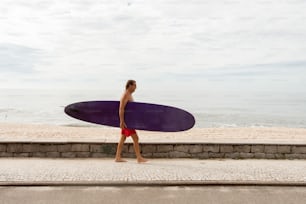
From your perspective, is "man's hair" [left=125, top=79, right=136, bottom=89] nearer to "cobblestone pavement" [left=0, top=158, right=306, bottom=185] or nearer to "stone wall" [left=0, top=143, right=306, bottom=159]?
"stone wall" [left=0, top=143, right=306, bottom=159]

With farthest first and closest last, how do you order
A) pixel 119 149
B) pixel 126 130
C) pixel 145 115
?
pixel 145 115, pixel 119 149, pixel 126 130

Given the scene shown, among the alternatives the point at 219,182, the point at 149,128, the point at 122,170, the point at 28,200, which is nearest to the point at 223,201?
the point at 219,182

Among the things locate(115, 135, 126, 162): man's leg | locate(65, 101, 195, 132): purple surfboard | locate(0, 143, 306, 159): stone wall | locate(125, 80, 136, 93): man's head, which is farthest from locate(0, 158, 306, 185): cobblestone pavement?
locate(125, 80, 136, 93): man's head

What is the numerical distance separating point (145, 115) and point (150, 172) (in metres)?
1.63

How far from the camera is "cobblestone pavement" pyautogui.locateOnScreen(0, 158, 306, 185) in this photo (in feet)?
19.9

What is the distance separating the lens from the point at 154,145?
8172 mm

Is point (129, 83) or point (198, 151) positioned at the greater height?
point (129, 83)

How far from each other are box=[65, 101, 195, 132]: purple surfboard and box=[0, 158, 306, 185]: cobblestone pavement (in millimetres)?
762

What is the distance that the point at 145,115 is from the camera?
26.3 ft

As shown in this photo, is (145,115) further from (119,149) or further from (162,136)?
(162,136)

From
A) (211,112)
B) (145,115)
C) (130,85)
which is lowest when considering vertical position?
(211,112)

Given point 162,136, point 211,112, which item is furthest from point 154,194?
point 211,112

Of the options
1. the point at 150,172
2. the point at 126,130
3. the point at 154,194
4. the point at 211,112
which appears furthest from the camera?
the point at 211,112

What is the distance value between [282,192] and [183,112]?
308 centimetres
